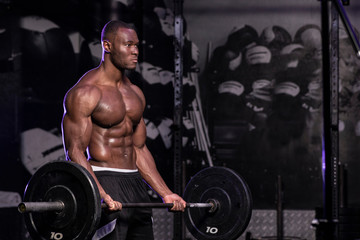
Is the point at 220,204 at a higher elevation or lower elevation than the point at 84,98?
lower

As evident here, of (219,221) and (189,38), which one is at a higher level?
(189,38)

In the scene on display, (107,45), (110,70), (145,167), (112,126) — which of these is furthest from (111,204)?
(107,45)

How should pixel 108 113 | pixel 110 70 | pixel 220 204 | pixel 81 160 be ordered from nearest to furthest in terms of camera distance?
pixel 81 160, pixel 108 113, pixel 110 70, pixel 220 204

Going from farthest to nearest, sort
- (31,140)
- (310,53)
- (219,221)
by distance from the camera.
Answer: (310,53) < (31,140) < (219,221)

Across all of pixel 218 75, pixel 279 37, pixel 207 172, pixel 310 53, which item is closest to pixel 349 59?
pixel 310 53

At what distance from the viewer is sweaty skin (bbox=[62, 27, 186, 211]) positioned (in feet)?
9.64

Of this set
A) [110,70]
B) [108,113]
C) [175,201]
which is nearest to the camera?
[108,113]

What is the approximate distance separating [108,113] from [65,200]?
1.91ft

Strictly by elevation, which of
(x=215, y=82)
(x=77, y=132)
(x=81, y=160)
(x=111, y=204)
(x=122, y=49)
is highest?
(x=122, y=49)

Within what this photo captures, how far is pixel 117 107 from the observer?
3.08 metres

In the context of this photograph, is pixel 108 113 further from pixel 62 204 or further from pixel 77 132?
pixel 62 204

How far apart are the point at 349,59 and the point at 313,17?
20.0 inches

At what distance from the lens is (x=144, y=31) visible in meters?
5.00

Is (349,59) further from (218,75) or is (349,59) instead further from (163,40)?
(163,40)
